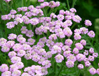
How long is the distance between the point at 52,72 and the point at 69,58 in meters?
0.22

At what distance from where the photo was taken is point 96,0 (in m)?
1.94

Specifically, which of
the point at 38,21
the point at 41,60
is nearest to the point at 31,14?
the point at 38,21

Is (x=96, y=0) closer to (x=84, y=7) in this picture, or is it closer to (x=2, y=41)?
(x=84, y=7)

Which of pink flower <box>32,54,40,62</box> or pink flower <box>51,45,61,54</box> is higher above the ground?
pink flower <box>51,45,61,54</box>

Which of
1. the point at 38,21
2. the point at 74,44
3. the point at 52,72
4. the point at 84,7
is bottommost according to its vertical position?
the point at 52,72

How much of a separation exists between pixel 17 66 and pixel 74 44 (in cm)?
28

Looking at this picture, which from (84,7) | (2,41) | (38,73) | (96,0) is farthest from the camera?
(96,0)

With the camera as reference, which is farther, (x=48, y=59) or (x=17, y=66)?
(x=48, y=59)

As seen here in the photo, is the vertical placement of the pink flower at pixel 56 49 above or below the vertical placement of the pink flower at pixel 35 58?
above

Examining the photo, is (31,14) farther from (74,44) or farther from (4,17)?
(74,44)

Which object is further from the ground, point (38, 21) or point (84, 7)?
point (84, 7)

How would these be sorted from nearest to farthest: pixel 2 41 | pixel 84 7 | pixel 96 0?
pixel 2 41
pixel 84 7
pixel 96 0

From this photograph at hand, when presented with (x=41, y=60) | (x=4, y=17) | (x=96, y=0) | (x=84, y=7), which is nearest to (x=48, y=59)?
(x=41, y=60)

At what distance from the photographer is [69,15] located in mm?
985
